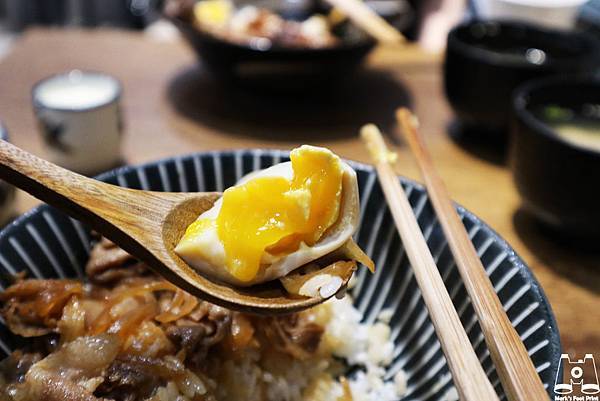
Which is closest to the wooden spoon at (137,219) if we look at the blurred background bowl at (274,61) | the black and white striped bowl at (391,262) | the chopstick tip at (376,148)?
the black and white striped bowl at (391,262)

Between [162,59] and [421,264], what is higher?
[421,264]

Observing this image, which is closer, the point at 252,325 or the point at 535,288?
the point at 535,288

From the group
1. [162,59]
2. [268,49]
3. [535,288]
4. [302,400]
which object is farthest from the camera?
[162,59]

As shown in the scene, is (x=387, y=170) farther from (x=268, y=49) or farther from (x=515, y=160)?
(x=268, y=49)

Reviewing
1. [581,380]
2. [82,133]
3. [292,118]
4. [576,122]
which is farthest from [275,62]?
[581,380]

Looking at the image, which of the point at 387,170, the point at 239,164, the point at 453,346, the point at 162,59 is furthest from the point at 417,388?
the point at 162,59

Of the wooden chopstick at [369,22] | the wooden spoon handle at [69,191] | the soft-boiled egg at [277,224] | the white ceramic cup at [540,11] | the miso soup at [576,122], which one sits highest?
the wooden spoon handle at [69,191]

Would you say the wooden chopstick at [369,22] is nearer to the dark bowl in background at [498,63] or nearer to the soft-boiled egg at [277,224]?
the dark bowl in background at [498,63]
